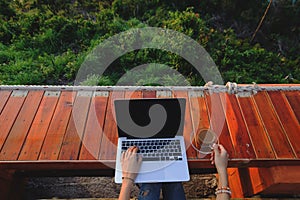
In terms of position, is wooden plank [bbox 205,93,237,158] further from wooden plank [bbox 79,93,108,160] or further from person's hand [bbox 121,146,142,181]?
wooden plank [bbox 79,93,108,160]

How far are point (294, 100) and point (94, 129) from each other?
1.89 meters

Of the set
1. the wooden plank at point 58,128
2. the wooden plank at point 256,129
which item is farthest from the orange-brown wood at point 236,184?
the wooden plank at point 58,128

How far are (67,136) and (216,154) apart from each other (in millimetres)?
1174

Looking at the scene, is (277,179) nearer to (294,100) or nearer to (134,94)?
(294,100)

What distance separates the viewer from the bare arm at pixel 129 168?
5.49 feet

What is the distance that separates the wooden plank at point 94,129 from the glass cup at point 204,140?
0.77m

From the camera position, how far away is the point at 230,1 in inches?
194

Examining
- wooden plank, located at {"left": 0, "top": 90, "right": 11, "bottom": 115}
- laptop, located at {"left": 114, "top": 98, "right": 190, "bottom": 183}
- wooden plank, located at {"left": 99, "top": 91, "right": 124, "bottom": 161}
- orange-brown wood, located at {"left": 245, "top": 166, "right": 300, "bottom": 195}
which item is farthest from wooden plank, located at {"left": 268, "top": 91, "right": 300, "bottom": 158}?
wooden plank, located at {"left": 0, "top": 90, "right": 11, "bottom": 115}

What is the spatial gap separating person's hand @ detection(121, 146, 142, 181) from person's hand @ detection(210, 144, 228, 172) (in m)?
0.54

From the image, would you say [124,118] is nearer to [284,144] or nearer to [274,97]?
[284,144]

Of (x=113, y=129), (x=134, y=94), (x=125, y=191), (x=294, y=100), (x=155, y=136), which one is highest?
(x=134, y=94)

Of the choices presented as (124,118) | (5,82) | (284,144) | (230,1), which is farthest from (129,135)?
(230,1)

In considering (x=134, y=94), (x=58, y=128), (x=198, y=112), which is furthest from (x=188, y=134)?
(x=58, y=128)

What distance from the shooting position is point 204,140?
2.06 m
